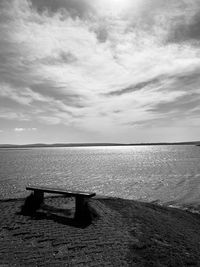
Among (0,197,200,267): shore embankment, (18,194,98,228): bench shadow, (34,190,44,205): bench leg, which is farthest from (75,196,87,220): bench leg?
(34,190,44,205): bench leg

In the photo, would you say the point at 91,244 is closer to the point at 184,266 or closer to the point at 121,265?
the point at 121,265

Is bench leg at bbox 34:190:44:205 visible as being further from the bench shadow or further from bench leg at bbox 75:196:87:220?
bench leg at bbox 75:196:87:220

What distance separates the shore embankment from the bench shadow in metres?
0.03

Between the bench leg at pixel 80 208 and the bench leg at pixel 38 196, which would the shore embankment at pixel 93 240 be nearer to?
the bench leg at pixel 80 208

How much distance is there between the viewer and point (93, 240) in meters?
6.96

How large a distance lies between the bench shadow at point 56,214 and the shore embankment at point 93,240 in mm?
33

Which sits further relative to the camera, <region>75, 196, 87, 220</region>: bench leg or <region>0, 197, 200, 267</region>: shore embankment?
<region>75, 196, 87, 220</region>: bench leg

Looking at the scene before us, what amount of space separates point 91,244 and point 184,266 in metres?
2.43

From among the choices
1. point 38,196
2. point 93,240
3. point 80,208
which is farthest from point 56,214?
point 93,240

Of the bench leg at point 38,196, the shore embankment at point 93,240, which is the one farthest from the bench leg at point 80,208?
the bench leg at point 38,196

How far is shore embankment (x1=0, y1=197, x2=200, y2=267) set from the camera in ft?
19.4

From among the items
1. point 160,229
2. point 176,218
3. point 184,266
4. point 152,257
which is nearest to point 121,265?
point 152,257

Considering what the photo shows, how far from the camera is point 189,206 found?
17062 mm

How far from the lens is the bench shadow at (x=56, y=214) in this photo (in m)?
8.58
